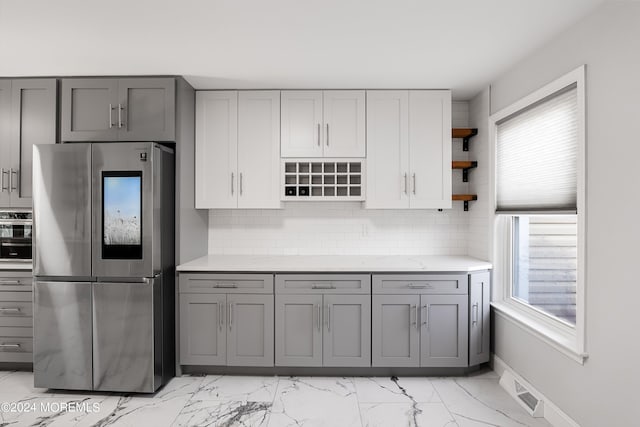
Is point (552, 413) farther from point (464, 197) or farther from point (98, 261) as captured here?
point (98, 261)

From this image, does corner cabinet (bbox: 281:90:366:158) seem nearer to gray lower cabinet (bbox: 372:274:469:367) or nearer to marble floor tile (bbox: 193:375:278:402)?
gray lower cabinet (bbox: 372:274:469:367)

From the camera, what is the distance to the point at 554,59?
2.28 meters

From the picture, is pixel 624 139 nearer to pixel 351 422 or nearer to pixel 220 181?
pixel 351 422

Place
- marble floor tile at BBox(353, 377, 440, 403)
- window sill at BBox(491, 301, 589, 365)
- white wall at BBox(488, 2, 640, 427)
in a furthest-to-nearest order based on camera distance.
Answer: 1. marble floor tile at BBox(353, 377, 440, 403)
2. window sill at BBox(491, 301, 589, 365)
3. white wall at BBox(488, 2, 640, 427)

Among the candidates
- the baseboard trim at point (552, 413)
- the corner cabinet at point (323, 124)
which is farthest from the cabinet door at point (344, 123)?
the baseboard trim at point (552, 413)

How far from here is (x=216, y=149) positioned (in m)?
3.27

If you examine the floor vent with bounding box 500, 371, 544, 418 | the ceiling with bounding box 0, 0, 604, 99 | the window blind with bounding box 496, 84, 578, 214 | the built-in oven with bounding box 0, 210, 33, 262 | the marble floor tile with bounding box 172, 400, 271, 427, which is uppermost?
the ceiling with bounding box 0, 0, 604, 99

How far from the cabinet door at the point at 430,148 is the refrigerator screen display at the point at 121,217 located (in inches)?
93.1

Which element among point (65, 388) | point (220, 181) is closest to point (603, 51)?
point (220, 181)

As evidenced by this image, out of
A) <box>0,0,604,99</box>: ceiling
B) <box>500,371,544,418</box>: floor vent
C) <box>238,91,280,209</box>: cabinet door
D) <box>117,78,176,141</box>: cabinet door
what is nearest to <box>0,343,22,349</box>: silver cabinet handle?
<box>117,78,176,141</box>: cabinet door

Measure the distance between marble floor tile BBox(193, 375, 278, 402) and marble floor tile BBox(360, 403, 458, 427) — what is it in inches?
28.9

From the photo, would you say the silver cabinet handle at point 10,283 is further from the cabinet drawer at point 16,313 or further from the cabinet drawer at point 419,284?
the cabinet drawer at point 419,284

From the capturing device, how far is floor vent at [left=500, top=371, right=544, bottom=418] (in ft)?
7.70

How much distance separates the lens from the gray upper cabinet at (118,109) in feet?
9.49
